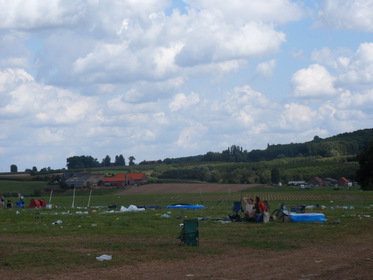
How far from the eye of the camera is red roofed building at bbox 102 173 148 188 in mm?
109856

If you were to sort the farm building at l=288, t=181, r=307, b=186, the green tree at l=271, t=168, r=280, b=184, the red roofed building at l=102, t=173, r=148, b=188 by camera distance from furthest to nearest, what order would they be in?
the green tree at l=271, t=168, r=280, b=184
the red roofed building at l=102, t=173, r=148, b=188
the farm building at l=288, t=181, r=307, b=186

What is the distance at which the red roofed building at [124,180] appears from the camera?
10986cm

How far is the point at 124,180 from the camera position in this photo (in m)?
110

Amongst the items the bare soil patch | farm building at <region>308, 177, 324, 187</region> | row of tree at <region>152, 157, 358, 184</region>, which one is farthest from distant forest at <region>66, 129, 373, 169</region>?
the bare soil patch

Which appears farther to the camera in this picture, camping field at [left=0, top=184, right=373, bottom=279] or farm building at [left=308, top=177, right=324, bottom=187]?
farm building at [left=308, top=177, right=324, bottom=187]

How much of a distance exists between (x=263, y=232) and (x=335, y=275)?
8.50 metres

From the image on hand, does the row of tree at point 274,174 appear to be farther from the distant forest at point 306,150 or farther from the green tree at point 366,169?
the green tree at point 366,169

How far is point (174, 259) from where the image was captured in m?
14.5

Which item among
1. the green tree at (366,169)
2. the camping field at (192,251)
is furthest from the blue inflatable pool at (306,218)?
the green tree at (366,169)

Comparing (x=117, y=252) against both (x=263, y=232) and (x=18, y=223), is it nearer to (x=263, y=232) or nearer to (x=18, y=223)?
(x=263, y=232)

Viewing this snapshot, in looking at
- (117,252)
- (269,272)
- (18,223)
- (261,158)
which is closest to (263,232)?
(117,252)

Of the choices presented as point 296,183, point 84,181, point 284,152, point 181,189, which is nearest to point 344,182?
point 296,183

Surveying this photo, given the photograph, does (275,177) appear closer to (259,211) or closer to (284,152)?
(284,152)

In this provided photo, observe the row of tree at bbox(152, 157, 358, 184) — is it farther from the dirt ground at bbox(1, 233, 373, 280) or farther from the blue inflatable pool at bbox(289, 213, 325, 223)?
the dirt ground at bbox(1, 233, 373, 280)
